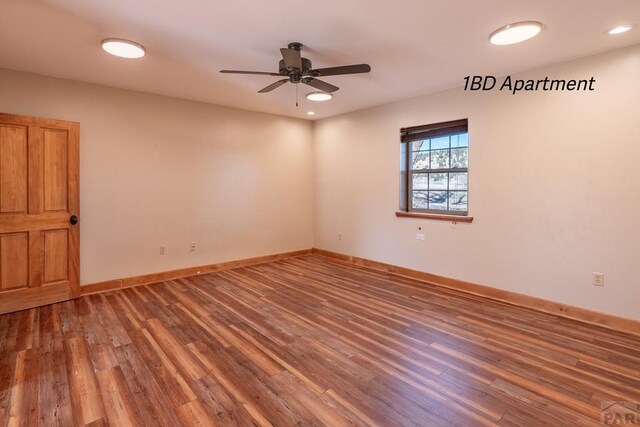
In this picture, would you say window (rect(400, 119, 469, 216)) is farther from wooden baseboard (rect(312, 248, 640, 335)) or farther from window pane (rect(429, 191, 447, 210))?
wooden baseboard (rect(312, 248, 640, 335))

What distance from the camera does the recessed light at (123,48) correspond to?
2.81 meters

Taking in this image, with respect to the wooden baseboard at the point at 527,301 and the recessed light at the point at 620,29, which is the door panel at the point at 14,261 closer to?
the wooden baseboard at the point at 527,301

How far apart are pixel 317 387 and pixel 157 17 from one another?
2.90m

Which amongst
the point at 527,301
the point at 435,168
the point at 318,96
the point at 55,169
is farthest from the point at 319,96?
the point at 527,301

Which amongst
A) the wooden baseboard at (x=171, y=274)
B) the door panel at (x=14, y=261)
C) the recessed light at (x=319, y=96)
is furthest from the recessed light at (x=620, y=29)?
the door panel at (x=14, y=261)

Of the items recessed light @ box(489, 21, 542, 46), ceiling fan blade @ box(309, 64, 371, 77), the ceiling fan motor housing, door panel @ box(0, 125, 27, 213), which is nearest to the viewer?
recessed light @ box(489, 21, 542, 46)

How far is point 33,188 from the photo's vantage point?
11.8 feet

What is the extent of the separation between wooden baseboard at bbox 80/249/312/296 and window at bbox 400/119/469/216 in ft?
8.28

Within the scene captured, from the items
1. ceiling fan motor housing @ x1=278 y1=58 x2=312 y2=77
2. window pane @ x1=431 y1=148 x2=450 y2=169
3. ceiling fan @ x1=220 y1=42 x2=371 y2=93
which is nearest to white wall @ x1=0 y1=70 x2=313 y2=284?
ceiling fan @ x1=220 y1=42 x2=371 y2=93

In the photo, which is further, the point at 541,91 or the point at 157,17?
the point at 541,91

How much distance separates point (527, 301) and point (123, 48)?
187 inches

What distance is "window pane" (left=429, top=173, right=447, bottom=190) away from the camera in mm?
4484

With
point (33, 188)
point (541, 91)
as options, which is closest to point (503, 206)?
point (541, 91)

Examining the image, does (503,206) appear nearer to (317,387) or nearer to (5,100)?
(317,387)
